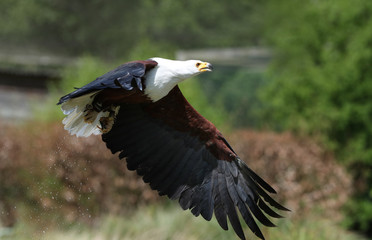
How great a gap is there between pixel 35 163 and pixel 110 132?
3.95 meters

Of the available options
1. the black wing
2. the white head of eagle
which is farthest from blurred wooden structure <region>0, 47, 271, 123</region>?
the black wing

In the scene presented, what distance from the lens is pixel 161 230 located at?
7305 millimetres

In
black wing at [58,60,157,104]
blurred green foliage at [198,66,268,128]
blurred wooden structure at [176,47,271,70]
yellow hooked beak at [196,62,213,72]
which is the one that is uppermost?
yellow hooked beak at [196,62,213,72]

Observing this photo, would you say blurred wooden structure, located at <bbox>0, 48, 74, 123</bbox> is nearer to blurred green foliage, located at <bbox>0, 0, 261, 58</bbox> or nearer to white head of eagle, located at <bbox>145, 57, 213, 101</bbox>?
blurred green foliage, located at <bbox>0, 0, 261, 58</bbox>

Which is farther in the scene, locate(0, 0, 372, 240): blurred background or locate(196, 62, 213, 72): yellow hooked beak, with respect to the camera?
locate(0, 0, 372, 240): blurred background

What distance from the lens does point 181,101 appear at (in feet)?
17.0

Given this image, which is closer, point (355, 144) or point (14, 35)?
point (355, 144)

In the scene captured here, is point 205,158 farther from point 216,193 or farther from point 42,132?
point 42,132

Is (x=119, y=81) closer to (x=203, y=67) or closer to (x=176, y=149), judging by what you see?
(x=203, y=67)

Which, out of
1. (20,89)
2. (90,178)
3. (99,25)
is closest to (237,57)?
(99,25)

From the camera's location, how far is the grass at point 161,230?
7.11m

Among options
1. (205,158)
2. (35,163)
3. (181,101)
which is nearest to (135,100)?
(181,101)

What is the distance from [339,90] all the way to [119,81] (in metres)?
8.71

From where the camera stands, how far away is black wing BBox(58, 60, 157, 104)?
13.8 feet
